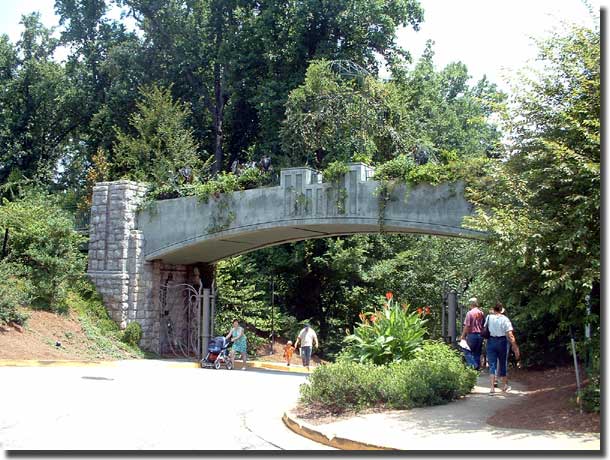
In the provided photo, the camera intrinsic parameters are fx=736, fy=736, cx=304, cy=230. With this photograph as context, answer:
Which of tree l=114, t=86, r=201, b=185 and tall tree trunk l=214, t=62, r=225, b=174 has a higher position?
tall tree trunk l=214, t=62, r=225, b=174

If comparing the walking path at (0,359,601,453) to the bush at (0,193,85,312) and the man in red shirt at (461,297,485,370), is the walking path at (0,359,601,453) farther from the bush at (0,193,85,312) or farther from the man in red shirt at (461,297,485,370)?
the bush at (0,193,85,312)

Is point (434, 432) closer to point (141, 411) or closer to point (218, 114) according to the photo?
point (141, 411)

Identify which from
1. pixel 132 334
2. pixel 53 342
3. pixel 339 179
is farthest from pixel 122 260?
pixel 339 179

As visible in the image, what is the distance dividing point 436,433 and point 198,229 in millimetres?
14904

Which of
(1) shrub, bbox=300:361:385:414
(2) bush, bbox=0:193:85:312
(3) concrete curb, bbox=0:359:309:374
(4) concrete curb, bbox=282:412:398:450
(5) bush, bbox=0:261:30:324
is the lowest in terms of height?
(3) concrete curb, bbox=0:359:309:374

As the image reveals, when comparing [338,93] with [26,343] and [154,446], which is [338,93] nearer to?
[26,343]

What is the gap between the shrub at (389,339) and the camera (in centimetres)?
1270

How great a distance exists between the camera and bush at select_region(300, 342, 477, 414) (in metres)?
10.1

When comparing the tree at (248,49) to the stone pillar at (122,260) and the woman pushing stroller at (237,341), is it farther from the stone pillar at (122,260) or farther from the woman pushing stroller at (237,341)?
the woman pushing stroller at (237,341)

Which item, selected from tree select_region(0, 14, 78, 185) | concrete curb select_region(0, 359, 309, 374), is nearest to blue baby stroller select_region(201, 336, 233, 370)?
concrete curb select_region(0, 359, 309, 374)

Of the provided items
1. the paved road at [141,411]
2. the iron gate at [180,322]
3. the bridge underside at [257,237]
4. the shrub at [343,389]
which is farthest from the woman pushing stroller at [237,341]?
the shrub at [343,389]

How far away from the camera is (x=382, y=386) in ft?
33.6

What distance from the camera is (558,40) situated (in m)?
10.3

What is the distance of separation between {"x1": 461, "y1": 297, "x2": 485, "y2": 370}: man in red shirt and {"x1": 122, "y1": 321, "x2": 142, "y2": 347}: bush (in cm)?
1141
